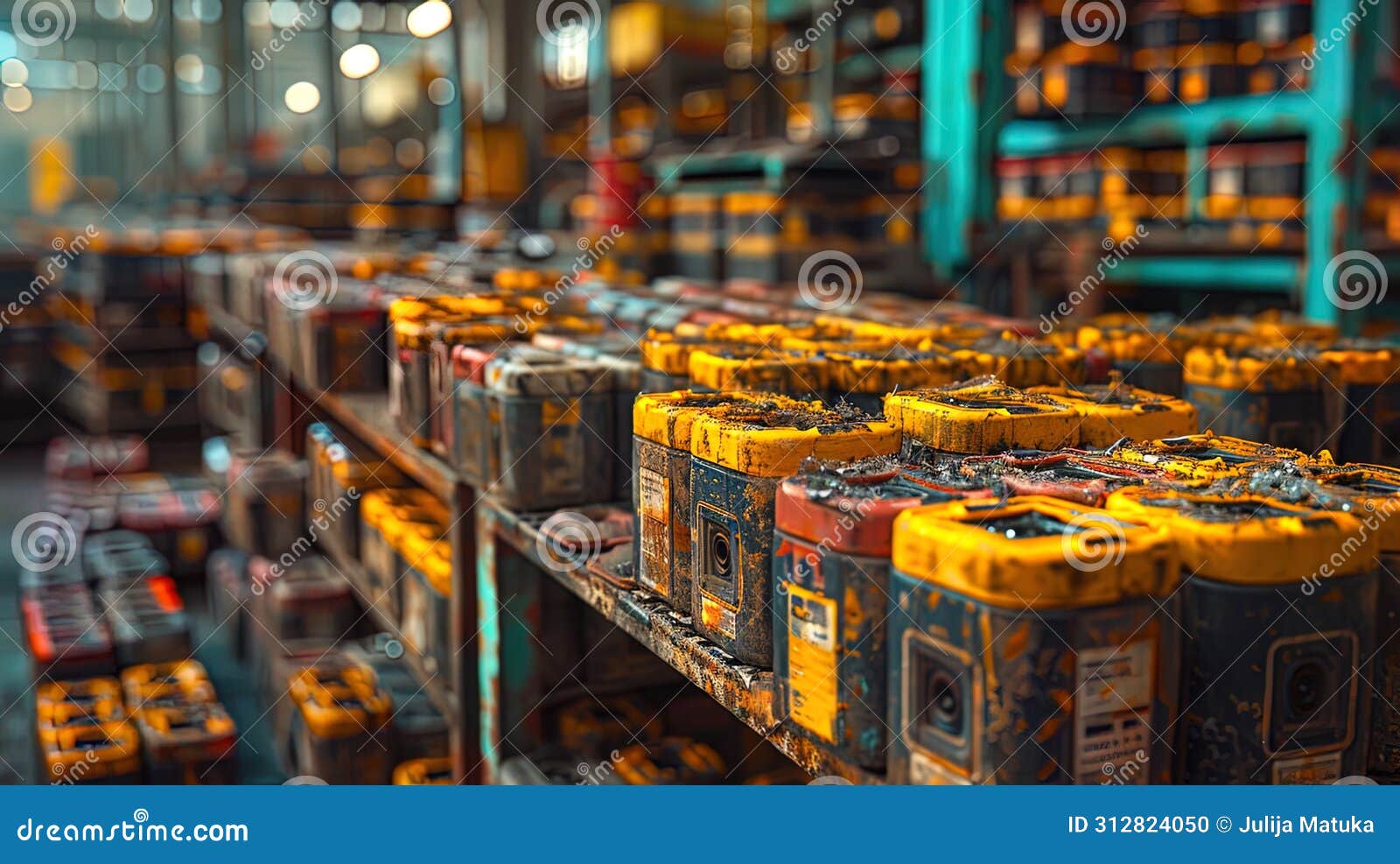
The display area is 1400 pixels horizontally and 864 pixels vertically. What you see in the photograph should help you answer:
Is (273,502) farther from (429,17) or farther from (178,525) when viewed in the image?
(429,17)

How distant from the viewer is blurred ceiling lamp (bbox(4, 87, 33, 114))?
25.1m

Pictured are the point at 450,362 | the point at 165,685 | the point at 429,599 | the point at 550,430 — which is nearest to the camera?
the point at 550,430

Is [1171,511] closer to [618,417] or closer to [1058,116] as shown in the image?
[618,417]

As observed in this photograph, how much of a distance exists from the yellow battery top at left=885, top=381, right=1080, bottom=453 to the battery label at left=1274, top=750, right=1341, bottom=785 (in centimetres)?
55

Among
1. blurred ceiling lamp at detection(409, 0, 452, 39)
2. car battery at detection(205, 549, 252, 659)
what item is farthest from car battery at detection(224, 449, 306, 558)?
blurred ceiling lamp at detection(409, 0, 452, 39)

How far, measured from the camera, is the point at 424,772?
3.62 m

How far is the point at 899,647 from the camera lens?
1.29 metres

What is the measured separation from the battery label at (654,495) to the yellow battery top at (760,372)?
0.26m

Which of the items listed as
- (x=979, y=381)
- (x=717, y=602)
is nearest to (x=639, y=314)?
(x=979, y=381)

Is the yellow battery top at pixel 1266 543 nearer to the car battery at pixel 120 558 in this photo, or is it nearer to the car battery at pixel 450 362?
the car battery at pixel 450 362

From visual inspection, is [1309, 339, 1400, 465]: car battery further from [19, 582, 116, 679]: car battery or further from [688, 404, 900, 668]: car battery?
[19, 582, 116, 679]: car battery

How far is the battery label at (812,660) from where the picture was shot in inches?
55.3

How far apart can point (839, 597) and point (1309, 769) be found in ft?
1.63

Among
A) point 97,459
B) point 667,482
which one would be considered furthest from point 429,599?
point 97,459
